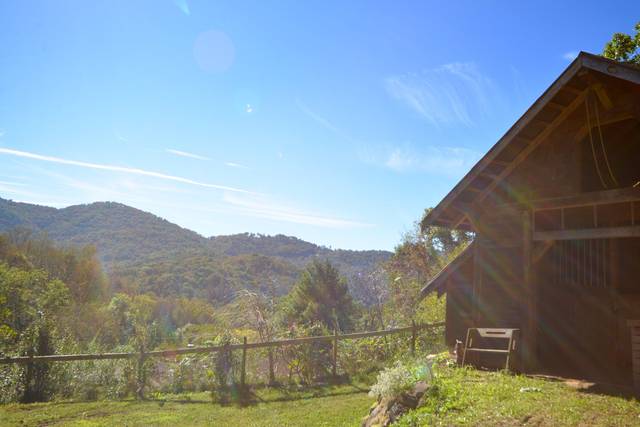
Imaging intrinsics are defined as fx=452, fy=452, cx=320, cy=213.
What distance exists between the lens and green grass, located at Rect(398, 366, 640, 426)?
6.42 metres

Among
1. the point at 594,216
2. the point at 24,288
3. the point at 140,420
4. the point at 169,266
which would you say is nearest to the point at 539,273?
the point at 594,216

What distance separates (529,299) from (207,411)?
9.10m

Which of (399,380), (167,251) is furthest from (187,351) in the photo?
(167,251)

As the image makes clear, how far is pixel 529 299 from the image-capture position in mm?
9680

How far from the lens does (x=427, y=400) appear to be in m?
7.86

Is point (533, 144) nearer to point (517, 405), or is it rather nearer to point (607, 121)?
point (607, 121)

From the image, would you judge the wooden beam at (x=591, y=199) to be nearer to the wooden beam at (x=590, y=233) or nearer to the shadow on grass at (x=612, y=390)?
the wooden beam at (x=590, y=233)

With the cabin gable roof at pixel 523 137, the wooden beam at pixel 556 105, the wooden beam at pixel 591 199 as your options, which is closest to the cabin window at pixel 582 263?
the wooden beam at pixel 591 199

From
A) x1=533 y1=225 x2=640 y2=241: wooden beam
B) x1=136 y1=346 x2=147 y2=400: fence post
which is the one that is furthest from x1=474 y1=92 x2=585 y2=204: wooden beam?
x1=136 y1=346 x2=147 y2=400: fence post

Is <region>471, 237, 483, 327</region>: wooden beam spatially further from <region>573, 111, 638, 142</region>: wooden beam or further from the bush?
<region>573, 111, 638, 142</region>: wooden beam

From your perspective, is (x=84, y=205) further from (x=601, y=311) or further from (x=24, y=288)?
(x=601, y=311)

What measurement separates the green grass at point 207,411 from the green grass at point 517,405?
3.45 m

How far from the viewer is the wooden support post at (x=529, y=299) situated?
9.54 meters

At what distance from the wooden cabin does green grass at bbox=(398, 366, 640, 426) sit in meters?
1.58
